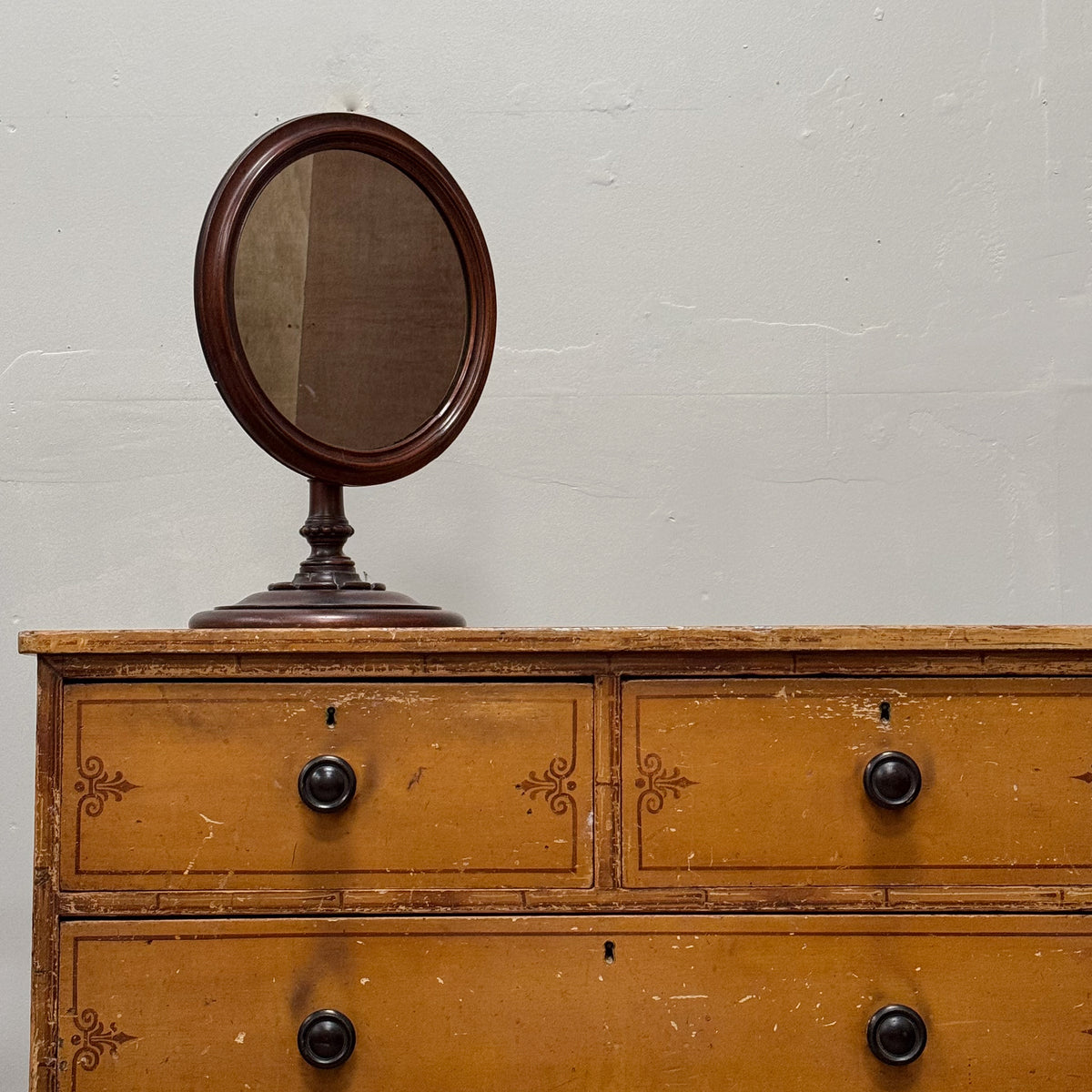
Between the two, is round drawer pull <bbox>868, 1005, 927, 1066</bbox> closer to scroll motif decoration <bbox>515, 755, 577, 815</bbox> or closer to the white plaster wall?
scroll motif decoration <bbox>515, 755, 577, 815</bbox>

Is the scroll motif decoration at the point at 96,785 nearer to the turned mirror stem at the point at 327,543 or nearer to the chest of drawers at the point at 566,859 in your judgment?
the chest of drawers at the point at 566,859

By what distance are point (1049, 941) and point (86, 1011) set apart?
0.98 metres

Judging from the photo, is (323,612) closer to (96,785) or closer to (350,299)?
(96,785)

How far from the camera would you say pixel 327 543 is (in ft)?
4.45

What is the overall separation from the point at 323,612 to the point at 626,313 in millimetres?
898

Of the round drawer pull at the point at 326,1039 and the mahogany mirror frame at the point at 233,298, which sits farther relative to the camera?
the mahogany mirror frame at the point at 233,298

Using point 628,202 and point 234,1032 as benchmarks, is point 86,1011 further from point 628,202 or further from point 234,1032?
point 628,202

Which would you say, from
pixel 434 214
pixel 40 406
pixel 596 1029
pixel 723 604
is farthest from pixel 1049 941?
pixel 40 406

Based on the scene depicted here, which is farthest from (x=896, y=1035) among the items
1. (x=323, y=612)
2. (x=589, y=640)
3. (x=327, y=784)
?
(x=323, y=612)

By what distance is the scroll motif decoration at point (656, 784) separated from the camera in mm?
1150

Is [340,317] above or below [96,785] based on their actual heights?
above

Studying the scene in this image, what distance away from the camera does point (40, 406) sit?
1873 mm

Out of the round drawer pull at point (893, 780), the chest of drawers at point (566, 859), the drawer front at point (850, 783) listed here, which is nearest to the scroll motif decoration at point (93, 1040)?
the chest of drawers at point (566, 859)

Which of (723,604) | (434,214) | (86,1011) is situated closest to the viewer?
(86,1011)
